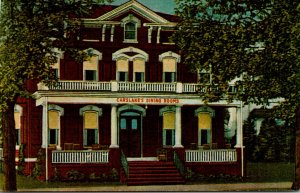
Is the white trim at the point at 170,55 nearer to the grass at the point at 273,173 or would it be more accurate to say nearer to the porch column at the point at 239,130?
the porch column at the point at 239,130

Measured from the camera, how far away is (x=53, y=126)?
20.2 m

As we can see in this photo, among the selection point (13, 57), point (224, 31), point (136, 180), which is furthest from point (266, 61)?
point (13, 57)

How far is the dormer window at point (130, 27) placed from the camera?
1921 centimetres

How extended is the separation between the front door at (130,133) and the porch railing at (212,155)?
133 cm

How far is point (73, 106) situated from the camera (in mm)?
20578

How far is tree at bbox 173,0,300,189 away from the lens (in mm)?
15992

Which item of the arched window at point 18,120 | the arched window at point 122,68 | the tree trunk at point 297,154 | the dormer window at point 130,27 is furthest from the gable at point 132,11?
the tree trunk at point 297,154

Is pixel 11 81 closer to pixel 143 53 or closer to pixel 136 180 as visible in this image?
pixel 136 180

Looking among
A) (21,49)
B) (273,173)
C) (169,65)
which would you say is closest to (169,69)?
(169,65)

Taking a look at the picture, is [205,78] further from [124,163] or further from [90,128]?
[90,128]

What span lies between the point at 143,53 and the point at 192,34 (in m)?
4.14

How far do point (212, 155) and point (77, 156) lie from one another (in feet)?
11.2

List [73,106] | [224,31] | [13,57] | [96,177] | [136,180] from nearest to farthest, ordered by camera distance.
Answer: [13,57] → [224,31] → [136,180] → [96,177] → [73,106]

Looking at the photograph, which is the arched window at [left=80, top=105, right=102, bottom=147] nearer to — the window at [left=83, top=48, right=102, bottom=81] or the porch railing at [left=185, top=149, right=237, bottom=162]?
the window at [left=83, top=48, right=102, bottom=81]
